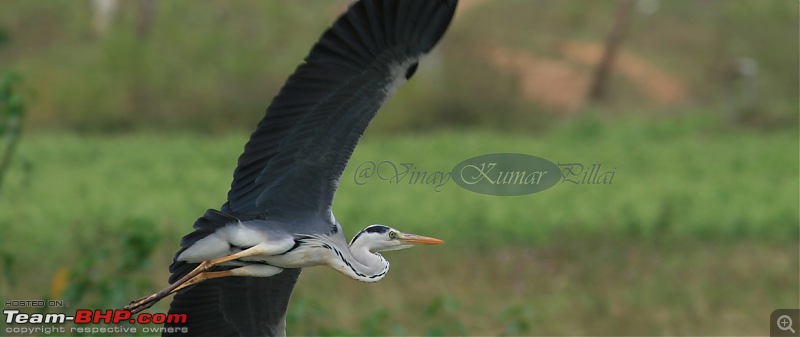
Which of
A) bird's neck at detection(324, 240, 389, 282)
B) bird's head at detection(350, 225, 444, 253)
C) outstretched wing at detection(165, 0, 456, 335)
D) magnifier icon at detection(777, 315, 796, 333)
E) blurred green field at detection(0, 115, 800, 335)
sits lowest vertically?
bird's neck at detection(324, 240, 389, 282)

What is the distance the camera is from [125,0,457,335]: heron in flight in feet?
11.1

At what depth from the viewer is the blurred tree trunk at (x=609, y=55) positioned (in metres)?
19.8

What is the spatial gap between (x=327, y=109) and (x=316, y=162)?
165mm

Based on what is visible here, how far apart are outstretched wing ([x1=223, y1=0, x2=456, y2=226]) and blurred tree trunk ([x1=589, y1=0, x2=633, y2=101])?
16.5 meters

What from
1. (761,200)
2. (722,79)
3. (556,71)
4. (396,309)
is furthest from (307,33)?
(396,309)

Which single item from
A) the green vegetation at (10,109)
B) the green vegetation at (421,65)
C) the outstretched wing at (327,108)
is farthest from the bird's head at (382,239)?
the green vegetation at (421,65)

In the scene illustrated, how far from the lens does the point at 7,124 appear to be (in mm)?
5816

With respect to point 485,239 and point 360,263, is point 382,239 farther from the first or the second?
point 485,239

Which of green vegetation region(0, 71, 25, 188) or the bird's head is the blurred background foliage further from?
the bird's head

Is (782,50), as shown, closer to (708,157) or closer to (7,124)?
(708,157)

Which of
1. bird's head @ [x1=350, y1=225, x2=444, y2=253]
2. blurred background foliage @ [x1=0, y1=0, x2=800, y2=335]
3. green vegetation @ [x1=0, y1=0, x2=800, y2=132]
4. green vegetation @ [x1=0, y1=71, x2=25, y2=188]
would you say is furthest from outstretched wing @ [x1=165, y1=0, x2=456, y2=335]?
green vegetation @ [x1=0, y1=0, x2=800, y2=132]

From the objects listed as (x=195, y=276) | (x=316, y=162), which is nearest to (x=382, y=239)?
(x=316, y=162)

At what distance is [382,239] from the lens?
11.5 ft

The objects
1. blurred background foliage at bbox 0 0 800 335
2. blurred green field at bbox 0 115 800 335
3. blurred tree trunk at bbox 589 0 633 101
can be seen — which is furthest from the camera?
blurred tree trunk at bbox 589 0 633 101
